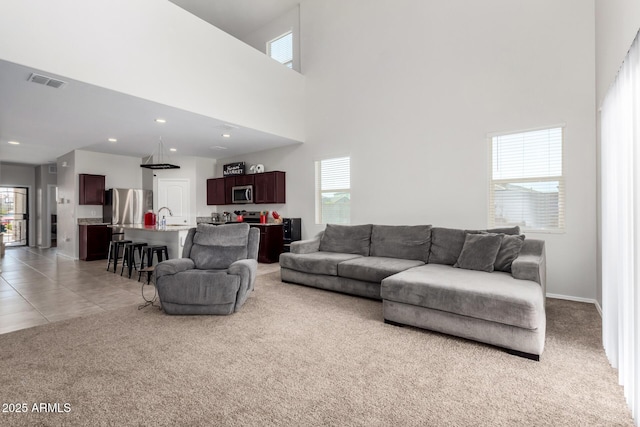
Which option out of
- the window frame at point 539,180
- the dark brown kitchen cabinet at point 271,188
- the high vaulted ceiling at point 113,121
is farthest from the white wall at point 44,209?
the window frame at point 539,180

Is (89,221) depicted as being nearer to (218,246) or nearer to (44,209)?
(44,209)

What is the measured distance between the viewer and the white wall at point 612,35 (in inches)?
84.0

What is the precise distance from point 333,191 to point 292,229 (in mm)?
1268

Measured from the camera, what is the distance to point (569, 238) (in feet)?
13.3

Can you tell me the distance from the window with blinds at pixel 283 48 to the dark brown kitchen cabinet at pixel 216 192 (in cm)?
331

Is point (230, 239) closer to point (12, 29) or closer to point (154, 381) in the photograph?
point (154, 381)

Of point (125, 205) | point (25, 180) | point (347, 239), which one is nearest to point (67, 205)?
point (125, 205)

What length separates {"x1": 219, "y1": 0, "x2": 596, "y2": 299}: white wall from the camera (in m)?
4.00

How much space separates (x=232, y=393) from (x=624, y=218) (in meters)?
2.81

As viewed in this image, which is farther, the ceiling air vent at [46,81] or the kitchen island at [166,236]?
the kitchen island at [166,236]

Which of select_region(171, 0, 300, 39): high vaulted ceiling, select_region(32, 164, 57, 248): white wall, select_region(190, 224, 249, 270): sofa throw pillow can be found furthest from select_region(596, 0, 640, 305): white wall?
select_region(32, 164, 57, 248): white wall

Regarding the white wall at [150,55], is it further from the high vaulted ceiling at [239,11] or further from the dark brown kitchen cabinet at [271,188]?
the high vaulted ceiling at [239,11]

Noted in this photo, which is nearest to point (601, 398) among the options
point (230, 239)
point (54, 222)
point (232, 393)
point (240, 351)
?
point (232, 393)

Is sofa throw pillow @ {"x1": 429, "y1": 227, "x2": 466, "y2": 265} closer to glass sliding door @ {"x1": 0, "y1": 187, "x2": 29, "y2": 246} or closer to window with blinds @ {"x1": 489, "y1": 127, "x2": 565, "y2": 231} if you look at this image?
window with blinds @ {"x1": 489, "y1": 127, "x2": 565, "y2": 231}
